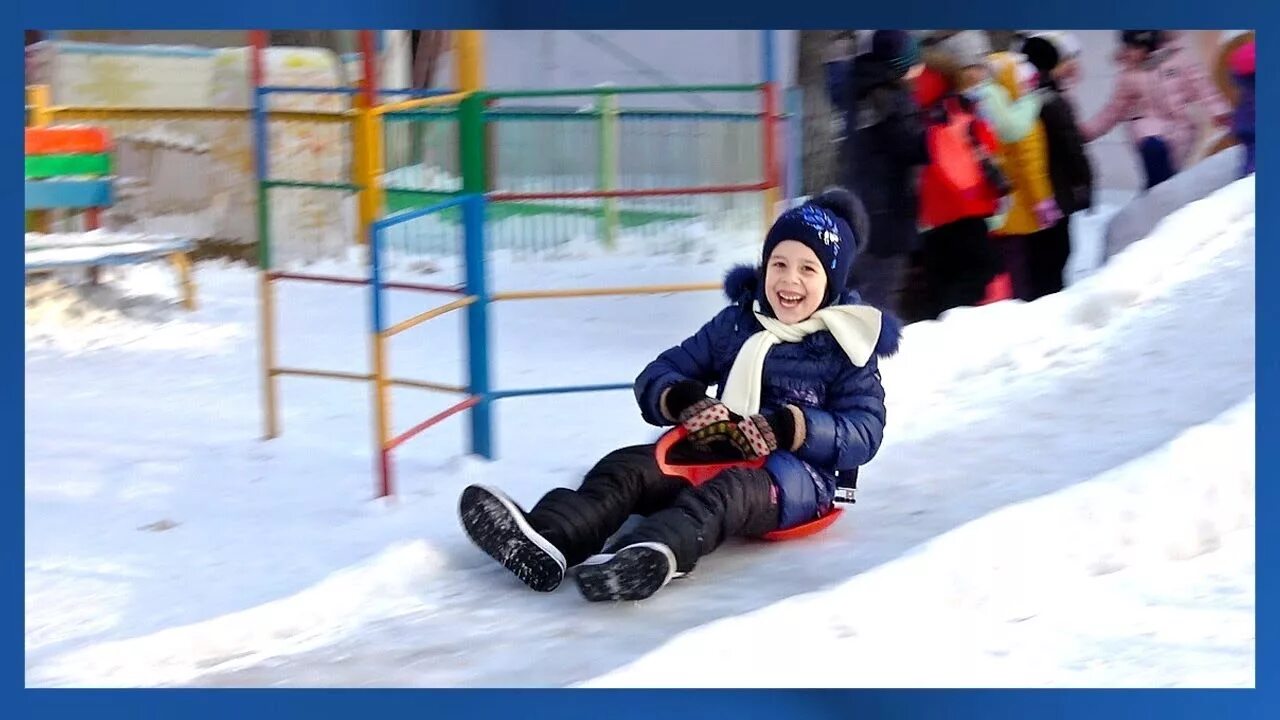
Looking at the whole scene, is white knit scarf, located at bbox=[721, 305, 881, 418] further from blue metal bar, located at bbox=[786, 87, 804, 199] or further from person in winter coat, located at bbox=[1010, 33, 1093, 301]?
person in winter coat, located at bbox=[1010, 33, 1093, 301]

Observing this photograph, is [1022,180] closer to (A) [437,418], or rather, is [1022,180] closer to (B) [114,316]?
(A) [437,418]

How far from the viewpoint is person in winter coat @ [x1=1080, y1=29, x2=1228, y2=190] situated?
3230 mm

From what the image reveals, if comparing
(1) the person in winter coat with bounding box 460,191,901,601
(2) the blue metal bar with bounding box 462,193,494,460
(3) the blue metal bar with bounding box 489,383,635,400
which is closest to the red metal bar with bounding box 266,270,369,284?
(2) the blue metal bar with bounding box 462,193,494,460

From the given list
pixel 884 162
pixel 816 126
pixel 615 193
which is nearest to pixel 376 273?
pixel 615 193

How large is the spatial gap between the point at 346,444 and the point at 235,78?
694 mm

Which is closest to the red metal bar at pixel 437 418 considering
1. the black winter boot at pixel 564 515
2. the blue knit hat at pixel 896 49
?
the black winter boot at pixel 564 515

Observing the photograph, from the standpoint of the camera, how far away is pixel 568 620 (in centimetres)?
298

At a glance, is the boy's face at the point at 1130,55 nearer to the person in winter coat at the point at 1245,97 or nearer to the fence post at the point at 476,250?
the person in winter coat at the point at 1245,97

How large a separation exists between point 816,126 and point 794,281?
40cm

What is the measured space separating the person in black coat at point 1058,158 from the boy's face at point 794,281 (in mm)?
517

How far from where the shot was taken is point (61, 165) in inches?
125

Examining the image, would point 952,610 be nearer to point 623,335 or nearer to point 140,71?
point 623,335

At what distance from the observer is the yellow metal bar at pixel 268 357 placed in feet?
10.8

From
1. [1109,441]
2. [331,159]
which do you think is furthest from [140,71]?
[1109,441]
